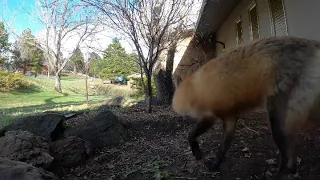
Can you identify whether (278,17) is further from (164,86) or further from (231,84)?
(231,84)

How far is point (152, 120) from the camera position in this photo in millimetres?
5562

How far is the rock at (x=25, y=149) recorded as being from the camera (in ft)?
11.5

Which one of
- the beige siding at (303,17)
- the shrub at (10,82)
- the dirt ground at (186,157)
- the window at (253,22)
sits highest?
the window at (253,22)

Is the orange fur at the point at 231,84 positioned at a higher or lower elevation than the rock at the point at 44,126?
higher

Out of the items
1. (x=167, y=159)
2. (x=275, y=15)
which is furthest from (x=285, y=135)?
(x=275, y=15)

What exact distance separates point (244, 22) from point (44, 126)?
708 centimetres

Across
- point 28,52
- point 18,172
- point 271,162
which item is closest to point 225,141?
point 271,162

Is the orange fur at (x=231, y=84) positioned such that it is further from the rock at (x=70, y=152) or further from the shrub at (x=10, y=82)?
the shrub at (x=10, y=82)

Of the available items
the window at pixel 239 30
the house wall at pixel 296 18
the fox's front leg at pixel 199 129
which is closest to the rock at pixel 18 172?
the fox's front leg at pixel 199 129

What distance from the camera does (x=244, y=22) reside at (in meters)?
9.59

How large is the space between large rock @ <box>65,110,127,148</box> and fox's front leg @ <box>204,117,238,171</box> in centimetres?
190

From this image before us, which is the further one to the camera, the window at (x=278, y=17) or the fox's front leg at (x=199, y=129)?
the window at (x=278, y=17)

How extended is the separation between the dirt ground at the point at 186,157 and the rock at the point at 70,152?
0.10 metres

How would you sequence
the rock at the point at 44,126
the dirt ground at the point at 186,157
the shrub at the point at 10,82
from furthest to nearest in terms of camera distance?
the shrub at the point at 10,82
the rock at the point at 44,126
the dirt ground at the point at 186,157
